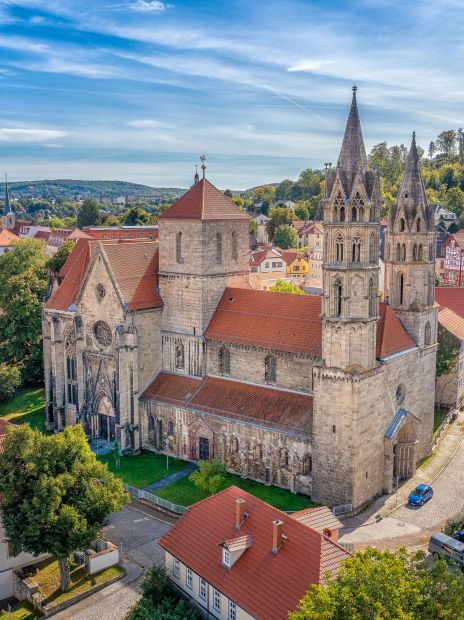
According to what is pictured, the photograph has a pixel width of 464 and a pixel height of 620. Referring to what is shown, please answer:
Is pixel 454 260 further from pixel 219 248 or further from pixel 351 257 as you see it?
pixel 351 257

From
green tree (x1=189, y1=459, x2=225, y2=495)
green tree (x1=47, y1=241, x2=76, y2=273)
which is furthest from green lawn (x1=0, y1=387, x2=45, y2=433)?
green tree (x1=189, y1=459, x2=225, y2=495)

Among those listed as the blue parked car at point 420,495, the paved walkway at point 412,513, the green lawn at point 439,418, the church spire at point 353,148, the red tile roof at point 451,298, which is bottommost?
the paved walkway at point 412,513

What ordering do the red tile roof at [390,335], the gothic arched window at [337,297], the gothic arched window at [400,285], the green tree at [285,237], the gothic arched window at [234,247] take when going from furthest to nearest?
1. the green tree at [285,237]
2. the gothic arched window at [234,247]
3. the gothic arched window at [400,285]
4. the red tile roof at [390,335]
5. the gothic arched window at [337,297]

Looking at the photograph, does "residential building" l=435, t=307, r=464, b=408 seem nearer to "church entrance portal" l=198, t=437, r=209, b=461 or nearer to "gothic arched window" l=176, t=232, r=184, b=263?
"church entrance portal" l=198, t=437, r=209, b=461

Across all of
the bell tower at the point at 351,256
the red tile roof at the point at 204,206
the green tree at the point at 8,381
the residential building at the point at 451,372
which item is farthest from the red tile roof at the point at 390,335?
the green tree at the point at 8,381

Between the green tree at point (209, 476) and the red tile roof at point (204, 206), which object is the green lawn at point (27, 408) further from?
the red tile roof at point (204, 206)

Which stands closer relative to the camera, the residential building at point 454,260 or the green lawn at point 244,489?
the green lawn at point 244,489

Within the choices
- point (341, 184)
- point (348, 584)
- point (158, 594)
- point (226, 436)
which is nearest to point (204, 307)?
point (226, 436)
